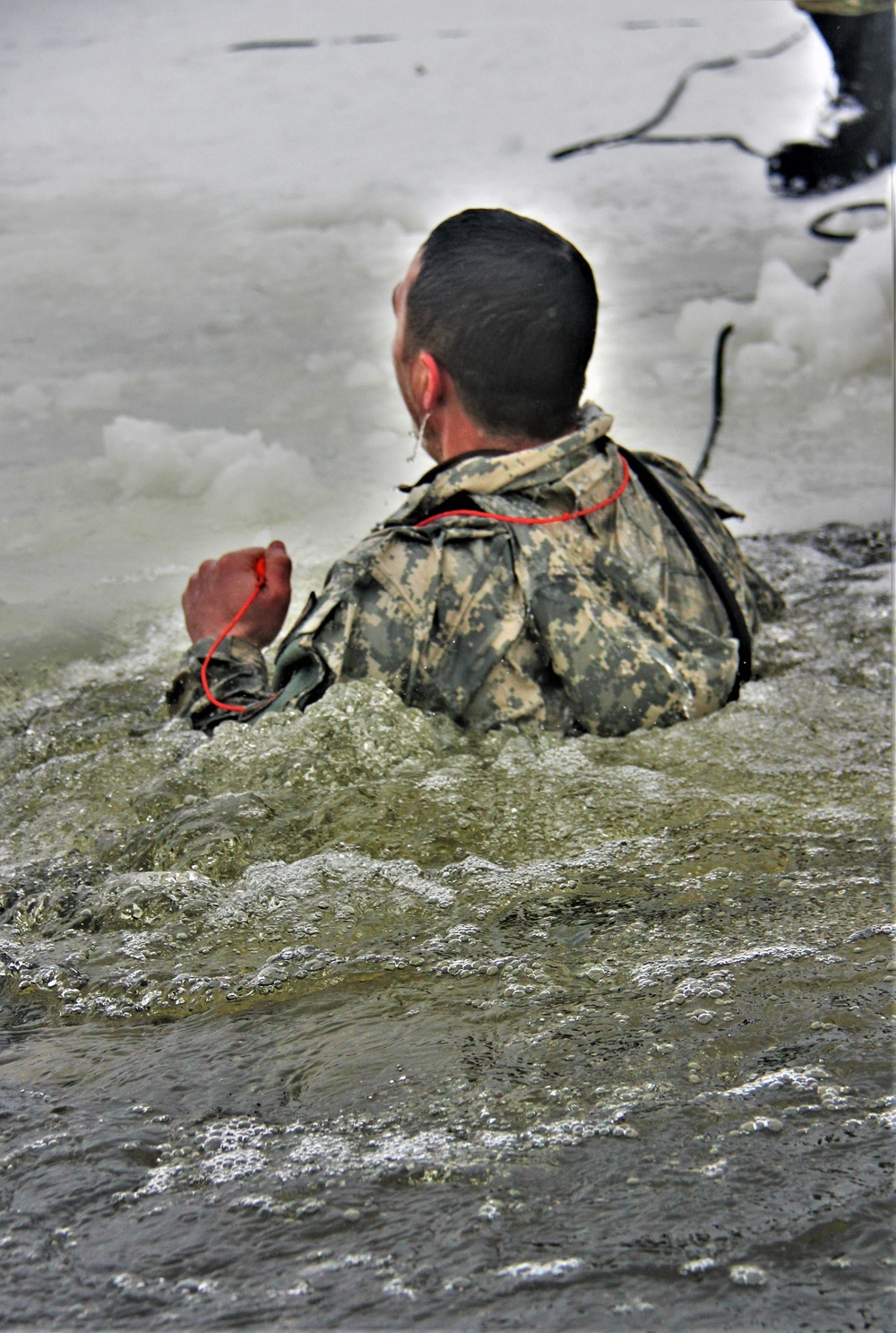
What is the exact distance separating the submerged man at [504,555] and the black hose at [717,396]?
197cm

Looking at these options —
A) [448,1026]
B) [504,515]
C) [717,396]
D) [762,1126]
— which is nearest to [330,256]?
[717,396]

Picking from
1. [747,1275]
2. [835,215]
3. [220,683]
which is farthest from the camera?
[835,215]

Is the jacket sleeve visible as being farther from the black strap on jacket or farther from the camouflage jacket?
the black strap on jacket

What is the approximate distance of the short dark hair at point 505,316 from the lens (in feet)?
7.16

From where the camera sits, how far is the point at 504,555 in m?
2.21

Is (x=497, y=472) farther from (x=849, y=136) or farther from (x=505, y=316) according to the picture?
(x=849, y=136)

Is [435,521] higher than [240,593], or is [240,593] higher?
[435,521]

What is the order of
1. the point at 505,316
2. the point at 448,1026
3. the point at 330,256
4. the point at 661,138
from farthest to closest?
the point at 661,138
the point at 330,256
the point at 505,316
the point at 448,1026

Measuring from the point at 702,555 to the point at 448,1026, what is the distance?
1260 millimetres

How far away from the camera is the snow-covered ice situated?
410 cm

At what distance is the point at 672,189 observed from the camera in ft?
22.3

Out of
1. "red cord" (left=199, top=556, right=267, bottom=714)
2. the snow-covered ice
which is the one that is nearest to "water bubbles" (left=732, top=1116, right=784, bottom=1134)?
"red cord" (left=199, top=556, right=267, bottom=714)

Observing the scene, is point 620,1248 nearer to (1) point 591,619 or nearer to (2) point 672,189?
(1) point 591,619

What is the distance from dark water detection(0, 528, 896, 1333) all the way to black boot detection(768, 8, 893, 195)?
5025 millimetres
